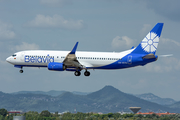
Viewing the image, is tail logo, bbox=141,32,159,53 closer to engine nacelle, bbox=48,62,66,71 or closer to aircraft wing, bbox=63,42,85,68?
aircraft wing, bbox=63,42,85,68

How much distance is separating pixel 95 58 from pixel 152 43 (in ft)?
45.3

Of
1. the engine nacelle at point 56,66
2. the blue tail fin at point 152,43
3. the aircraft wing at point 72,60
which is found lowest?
the engine nacelle at point 56,66

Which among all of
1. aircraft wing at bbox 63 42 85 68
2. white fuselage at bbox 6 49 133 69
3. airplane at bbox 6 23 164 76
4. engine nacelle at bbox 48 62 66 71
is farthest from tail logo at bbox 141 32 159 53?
engine nacelle at bbox 48 62 66 71

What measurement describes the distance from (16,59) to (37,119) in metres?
77.1

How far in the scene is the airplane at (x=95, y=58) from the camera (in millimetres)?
76375

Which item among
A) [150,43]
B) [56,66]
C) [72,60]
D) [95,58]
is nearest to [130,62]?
[150,43]

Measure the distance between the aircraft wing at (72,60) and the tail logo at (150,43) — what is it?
15.4m

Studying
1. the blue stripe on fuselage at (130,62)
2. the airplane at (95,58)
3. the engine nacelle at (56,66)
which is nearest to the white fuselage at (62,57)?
the airplane at (95,58)

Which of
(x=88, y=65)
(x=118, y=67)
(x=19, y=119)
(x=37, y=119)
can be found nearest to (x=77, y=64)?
(x=88, y=65)

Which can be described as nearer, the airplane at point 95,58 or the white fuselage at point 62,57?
the airplane at point 95,58

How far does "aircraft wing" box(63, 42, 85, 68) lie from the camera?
73.1 m

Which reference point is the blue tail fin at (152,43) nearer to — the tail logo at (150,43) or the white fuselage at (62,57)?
the tail logo at (150,43)

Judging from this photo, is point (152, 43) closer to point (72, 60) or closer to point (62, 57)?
point (72, 60)

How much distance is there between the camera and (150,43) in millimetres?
79188
